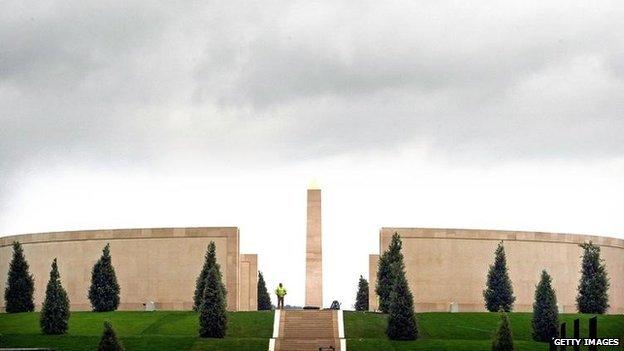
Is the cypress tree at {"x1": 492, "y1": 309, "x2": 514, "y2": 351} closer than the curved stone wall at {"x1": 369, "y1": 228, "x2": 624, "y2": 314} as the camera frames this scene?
Yes

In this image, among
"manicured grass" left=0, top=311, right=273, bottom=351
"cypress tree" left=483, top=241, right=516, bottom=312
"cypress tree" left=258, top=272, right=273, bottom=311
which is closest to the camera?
"manicured grass" left=0, top=311, right=273, bottom=351

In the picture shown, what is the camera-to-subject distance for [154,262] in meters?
69.4

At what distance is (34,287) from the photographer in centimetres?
7119

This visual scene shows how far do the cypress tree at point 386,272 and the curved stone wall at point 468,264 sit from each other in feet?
19.3

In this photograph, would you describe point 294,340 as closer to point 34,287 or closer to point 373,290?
point 373,290

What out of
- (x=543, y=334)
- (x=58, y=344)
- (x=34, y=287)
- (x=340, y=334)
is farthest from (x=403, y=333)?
(x=34, y=287)

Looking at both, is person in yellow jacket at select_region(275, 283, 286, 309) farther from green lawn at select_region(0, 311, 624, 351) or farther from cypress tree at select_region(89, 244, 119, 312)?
cypress tree at select_region(89, 244, 119, 312)

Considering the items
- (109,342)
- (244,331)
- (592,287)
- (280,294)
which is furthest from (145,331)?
(592,287)

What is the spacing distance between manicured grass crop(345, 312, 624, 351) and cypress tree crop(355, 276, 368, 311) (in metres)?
17.0

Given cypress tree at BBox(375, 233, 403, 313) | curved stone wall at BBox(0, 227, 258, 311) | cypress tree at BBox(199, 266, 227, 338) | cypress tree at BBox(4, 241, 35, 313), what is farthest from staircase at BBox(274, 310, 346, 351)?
cypress tree at BBox(4, 241, 35, 313)

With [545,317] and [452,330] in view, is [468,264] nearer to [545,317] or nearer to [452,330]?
[452,330]

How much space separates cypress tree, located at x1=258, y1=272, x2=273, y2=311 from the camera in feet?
271

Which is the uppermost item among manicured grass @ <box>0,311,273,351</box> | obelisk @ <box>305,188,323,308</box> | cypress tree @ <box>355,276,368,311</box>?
obelisk @ <box>305,188,323,308</box>

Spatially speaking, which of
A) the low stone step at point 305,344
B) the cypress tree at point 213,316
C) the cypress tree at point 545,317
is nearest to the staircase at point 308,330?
the low stone step at point 305,344
